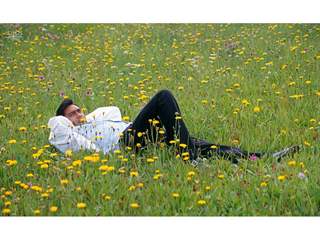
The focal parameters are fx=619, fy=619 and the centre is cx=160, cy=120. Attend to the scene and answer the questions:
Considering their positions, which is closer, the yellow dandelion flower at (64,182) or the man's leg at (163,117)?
the yellow dandelion flower at (64,182)

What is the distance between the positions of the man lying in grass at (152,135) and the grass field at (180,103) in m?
0.10

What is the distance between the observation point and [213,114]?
4883mm

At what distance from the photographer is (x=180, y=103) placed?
5.20 metres

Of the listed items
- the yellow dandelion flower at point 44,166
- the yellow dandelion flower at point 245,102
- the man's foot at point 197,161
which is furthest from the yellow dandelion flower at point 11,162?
the yellow dandelion flower at point 245,102

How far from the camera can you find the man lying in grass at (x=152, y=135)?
4.09m

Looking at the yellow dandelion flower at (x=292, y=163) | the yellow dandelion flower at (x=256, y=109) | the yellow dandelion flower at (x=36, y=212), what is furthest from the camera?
the yellow dandelion flower at (x=256, y=109)

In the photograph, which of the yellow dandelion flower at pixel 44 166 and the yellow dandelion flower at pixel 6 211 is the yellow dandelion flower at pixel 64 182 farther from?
the yellow dandelion flower at pixel 6 211

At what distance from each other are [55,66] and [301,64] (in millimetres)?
Result: 2460

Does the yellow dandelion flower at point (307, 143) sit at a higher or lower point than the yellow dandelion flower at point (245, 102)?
lower

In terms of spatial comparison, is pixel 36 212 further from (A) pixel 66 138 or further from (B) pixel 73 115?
(B) pixel 73 115

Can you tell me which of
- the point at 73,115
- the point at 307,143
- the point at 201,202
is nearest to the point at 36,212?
the point at 201,202

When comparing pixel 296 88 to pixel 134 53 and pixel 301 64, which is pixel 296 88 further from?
pixel 134 53

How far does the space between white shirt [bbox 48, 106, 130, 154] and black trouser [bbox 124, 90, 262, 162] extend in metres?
0.17

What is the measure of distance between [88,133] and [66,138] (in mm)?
215
